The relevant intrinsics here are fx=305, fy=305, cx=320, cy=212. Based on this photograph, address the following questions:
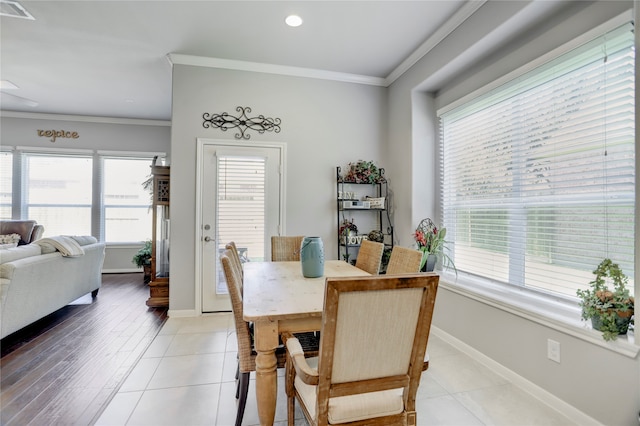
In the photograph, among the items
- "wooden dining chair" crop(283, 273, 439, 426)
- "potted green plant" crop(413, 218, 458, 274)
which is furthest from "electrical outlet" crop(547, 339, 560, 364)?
"wooden dining chair" crop(283, 273, 439, 426)

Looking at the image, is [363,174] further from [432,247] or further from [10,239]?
[10,239]

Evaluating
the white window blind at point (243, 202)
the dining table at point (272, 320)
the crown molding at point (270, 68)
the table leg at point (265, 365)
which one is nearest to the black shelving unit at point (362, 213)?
the white window blind at point (243, 202)

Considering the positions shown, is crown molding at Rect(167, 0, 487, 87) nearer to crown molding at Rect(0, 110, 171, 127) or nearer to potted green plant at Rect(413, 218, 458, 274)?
potted green plant at Rect(413, 218, 458, 274)

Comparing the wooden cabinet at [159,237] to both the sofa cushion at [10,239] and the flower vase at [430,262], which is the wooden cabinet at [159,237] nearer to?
the sofa cushion at [10,239]

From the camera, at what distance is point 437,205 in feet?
11.5

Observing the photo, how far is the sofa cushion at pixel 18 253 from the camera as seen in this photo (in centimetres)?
264

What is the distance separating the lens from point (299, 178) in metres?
3.81

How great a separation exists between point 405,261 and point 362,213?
1.93 metres

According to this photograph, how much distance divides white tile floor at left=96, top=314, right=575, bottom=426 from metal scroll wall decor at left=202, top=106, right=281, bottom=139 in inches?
93.4

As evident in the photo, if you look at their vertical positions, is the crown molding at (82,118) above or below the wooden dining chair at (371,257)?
above

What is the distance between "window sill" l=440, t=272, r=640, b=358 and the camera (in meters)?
1.62

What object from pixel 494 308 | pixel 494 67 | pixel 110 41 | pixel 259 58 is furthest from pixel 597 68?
pixel 110 41

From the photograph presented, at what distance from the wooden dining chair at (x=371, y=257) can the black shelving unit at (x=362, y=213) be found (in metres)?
1.06

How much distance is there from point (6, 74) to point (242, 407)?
5.13 metres
